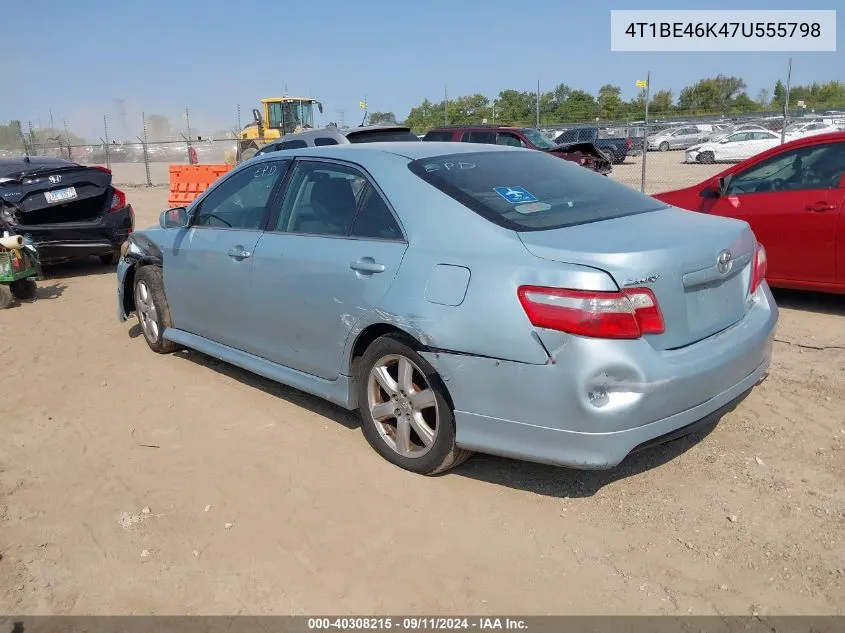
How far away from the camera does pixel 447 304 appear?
10.4 ft

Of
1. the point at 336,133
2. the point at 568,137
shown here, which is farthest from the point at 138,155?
the point at 336,133

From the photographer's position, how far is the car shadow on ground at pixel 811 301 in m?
6.25

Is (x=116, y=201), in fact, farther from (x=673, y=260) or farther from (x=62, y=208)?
(x=673, y=260)

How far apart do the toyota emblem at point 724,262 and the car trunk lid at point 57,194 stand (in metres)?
7.77

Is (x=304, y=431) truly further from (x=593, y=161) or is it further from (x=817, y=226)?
(x=593, y=161)

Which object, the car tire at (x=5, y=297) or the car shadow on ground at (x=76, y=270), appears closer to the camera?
the car tire at (x=5, y=297)

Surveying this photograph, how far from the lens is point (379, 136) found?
452 inches

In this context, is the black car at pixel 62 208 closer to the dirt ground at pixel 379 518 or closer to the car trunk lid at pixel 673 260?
the dirt ground at pixel 379 518

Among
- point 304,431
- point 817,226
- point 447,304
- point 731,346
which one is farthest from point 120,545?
point 817,226

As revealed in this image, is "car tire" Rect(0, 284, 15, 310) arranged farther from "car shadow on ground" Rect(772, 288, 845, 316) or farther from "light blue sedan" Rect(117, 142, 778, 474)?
"car shadow on ground" Rect(772, 288, 845, 316)

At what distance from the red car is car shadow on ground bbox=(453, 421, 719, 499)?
2995mm

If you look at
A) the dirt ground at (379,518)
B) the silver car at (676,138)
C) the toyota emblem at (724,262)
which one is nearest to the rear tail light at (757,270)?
the toyota emblem at (724,262)

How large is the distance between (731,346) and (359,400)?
185 cm

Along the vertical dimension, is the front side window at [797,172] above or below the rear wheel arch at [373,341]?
above
